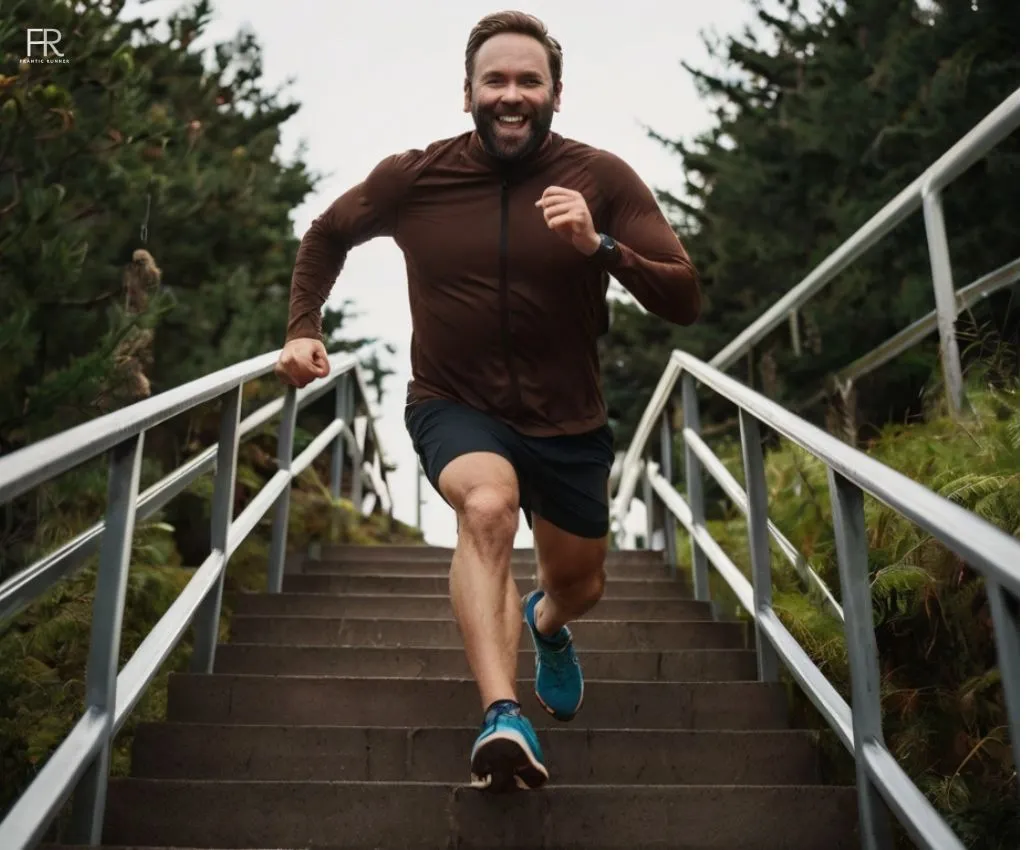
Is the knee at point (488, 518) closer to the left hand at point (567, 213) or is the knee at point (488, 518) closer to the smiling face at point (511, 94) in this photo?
the left hand at point (567, 213)

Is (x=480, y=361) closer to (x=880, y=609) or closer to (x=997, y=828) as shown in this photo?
(x=880, y=609)

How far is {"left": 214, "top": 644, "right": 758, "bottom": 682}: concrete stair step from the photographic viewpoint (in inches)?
158

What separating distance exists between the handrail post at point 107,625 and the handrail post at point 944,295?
2423mm

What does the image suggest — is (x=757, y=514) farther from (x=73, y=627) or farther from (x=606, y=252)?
(x=73, y=627)

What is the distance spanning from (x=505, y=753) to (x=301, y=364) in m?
1.13

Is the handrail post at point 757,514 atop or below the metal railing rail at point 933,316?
below

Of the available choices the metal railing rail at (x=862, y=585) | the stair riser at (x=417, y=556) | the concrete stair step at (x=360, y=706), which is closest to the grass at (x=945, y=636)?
the metal railing rail at (x=862, y=585)

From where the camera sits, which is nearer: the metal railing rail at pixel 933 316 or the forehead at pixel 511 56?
the forehead at pixel 511 56

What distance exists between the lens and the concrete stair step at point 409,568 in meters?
5.89

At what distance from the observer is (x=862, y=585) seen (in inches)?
98.6

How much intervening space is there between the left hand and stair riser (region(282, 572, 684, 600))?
2.64m

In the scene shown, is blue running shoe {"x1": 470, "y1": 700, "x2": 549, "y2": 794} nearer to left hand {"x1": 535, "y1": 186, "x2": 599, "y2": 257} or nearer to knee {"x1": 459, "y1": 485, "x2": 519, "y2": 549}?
knee {"x1": 459, "y1": 485, "x2": 519, "y2": 549}

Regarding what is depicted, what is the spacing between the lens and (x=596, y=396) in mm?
3338

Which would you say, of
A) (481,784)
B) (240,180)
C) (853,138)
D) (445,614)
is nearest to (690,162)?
(853,138)
